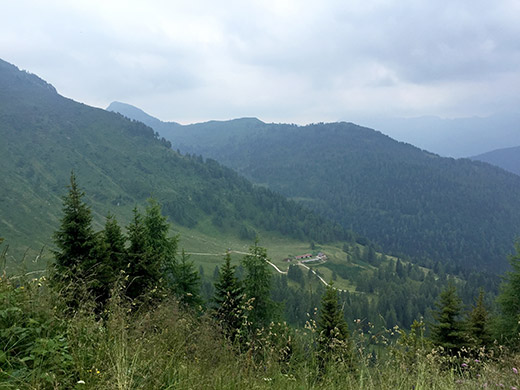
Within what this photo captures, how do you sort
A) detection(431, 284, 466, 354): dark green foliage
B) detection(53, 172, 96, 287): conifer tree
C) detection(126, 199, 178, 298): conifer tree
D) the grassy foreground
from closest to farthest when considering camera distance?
1. the grassy foreground
2. detection(53, 172, 96, 287): conifer tree
3. detection(126, 199, 178, 298): conifer tree
4. detection(431, 284, 466, 354): dark green foliage

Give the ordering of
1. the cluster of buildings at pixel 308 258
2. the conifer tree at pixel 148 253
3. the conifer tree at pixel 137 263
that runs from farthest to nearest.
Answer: the cluster of buildings at pixel 308 258
the conifer tree at pixel 148 253
the conifer tree at pixel 137 263

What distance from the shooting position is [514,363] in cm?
526

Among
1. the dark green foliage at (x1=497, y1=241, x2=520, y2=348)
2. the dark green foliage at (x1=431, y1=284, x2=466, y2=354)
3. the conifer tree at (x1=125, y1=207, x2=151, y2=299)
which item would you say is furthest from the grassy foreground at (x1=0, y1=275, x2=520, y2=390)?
the dark green foliage at (x1=497, y1=241, x2=520, y2=348)

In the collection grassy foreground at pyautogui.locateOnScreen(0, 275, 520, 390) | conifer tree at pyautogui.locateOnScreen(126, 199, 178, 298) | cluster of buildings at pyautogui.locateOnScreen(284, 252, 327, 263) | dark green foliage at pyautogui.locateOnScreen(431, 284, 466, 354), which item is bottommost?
cluster of buildings at pyautogui.locateOnScreen(284, 252, 327, 263)

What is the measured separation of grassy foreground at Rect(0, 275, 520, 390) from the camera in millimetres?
3262

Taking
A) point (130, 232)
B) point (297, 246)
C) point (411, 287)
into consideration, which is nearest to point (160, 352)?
point (130, 232)

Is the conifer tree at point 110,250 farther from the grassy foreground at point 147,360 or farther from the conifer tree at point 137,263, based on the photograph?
the grassy foreground at point 147,360

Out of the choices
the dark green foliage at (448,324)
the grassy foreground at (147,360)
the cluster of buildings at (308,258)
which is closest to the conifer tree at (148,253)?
the grassy foreground at (147,360)

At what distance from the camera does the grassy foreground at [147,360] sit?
326 centimetres

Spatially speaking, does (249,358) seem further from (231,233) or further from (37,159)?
(37,159)

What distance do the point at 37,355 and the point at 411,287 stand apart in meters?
152

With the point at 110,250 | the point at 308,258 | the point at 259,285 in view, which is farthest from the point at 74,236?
the point at 308,258

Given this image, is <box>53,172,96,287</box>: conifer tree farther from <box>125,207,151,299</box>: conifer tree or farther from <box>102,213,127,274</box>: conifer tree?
<box>125,207,151,299</box>: conifer tree

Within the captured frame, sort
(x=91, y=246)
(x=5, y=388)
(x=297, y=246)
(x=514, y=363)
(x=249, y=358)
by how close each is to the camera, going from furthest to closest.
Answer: (x=297, y=246) → (x=91, y=246) → (x=514, y=363) → (x=249, y=358) → (x=5, y=388)
